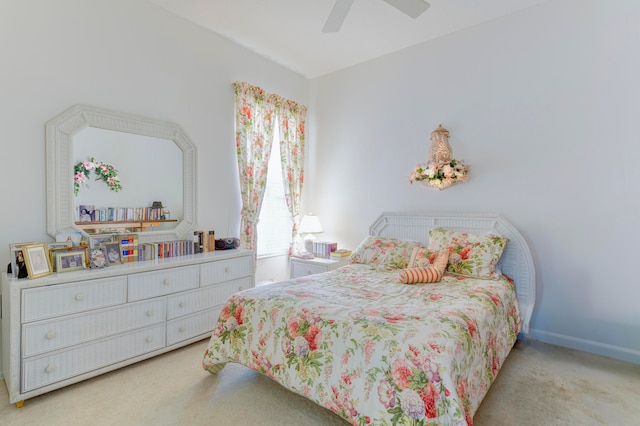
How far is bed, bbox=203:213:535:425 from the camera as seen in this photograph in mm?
1508

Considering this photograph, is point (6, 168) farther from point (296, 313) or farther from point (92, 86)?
point (296, 313)

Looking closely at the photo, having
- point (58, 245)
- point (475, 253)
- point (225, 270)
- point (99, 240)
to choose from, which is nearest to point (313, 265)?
point (225, 270)

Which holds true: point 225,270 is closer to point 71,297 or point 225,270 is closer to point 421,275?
point 71,297

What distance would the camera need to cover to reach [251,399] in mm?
Result: 2109

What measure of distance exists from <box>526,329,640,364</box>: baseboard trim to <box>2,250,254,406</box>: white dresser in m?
3.06

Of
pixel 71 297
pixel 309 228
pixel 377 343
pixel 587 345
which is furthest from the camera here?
pixel 309 228

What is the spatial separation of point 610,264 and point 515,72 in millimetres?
1927

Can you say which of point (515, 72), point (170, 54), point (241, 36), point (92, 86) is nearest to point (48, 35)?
point (92, 86)

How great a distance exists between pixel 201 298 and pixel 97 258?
897 mm

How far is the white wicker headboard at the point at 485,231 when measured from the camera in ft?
9.60

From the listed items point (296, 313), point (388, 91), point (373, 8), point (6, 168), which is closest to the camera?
point (296, 313)

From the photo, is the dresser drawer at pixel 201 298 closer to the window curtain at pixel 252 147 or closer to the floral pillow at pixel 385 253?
the window curtain at pixel 252 147

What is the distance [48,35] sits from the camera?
2.45 m

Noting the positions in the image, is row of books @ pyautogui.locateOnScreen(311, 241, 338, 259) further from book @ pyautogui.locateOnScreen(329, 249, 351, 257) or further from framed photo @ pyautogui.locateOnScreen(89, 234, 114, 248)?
framed photo @ pyautogui.locateOnScreen(89, 234, 114, 248)
